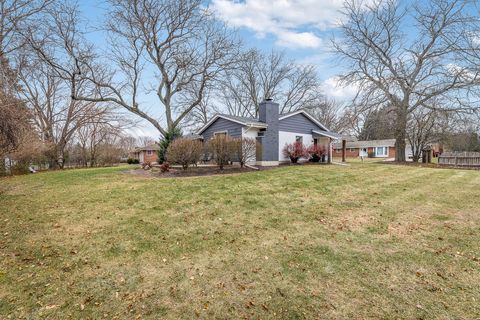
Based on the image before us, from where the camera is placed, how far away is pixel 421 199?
7172mm

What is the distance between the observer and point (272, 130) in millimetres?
15984

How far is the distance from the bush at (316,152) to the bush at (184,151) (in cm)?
847

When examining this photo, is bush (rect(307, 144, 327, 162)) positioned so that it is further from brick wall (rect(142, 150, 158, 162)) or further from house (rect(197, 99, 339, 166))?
brick wall (rect(142, 150, 158, 162))

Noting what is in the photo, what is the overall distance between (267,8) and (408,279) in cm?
1484

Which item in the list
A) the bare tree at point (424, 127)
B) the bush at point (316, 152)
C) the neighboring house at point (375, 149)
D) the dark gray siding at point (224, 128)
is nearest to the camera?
the dark gray siding at point (224, 128)

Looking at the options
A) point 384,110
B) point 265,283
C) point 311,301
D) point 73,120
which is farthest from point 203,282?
point 73,120

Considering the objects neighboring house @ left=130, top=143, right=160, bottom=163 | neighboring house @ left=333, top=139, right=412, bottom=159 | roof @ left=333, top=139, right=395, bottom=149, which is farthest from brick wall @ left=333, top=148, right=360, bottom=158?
neighboring house @ left=130, top=143, right=160, bottom=163

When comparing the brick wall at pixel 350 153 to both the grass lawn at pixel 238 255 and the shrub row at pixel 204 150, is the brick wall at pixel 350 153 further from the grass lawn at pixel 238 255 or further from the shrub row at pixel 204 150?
the grass lawn at pixel 238 255

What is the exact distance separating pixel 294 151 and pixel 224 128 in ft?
15.8

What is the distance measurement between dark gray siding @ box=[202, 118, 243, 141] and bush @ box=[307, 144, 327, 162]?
5042 millimetres

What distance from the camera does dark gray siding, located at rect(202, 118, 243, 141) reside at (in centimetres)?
1570

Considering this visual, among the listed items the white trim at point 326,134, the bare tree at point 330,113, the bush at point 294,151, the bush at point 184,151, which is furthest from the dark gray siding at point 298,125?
the bare tree at point 330,113

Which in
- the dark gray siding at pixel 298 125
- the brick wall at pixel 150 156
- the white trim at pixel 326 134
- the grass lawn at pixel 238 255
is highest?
the dark gray siding at pixel 298 125

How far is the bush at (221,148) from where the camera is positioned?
1138 cm
